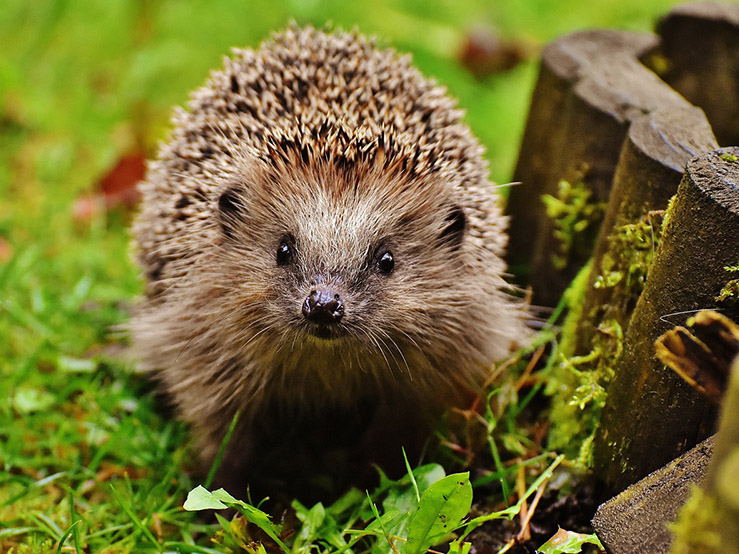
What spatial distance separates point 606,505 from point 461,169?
1348 mm

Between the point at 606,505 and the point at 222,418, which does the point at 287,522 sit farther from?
the point at 606,505

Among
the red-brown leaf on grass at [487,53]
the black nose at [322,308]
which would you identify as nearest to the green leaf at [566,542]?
the black nose at [322,308]

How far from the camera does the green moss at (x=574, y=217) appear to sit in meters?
3.01

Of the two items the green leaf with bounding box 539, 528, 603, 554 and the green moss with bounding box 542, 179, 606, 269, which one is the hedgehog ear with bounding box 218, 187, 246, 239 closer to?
the green moss with bounding box 542, 179, 606, 269

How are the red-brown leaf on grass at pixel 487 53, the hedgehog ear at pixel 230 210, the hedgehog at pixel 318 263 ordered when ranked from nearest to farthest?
the hedgehog at pixel 318 263
the hedgehog ear at pixel 230 210
the red-brown leaf on grass at pixel 487 53

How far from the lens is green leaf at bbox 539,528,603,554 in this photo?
2186 mm

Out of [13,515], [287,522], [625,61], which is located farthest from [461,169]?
[13,515]

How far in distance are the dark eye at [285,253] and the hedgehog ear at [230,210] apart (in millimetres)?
221

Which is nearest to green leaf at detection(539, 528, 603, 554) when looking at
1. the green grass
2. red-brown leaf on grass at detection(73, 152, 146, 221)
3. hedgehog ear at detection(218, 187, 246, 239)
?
the green grass

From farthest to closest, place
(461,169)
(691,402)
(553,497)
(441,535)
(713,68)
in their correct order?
(713,68) < (461,169) < (553,497) < (441,535) < (691,402)

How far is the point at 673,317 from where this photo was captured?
2.04m

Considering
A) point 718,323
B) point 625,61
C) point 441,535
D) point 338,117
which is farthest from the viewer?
point 625,61

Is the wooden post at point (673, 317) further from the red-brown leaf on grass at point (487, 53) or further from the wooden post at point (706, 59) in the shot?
the red-brown leaf on grass at point (487, 53)

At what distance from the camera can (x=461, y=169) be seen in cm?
292
